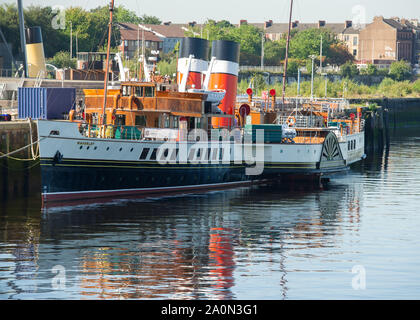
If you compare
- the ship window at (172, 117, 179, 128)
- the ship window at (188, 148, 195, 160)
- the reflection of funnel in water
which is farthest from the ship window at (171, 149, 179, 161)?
the reflection of funnel in water

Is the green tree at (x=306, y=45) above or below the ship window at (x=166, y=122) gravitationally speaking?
above

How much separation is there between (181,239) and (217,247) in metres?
2.08

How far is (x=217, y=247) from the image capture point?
108 feet

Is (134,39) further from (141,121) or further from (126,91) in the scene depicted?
(141,121)

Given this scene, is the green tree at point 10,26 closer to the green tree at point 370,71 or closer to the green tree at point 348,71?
the green tree at point 348,71

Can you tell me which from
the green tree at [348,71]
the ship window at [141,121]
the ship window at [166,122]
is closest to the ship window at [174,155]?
the ship window at [166,122]

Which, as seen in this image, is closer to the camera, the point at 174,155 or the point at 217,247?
the point at 217,247

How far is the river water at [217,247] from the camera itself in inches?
1045

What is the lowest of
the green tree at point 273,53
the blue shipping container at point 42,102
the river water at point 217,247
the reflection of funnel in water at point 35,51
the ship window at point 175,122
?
the river water at point 217,247

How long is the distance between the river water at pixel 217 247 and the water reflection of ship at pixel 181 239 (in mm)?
50

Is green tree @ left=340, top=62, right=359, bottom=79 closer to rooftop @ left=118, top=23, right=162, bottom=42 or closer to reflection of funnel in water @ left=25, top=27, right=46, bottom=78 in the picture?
rooftop @ left=118, top=23, right=162, bottom=42

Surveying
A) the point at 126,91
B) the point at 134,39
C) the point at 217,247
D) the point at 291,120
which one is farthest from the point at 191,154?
the point at 134,39
